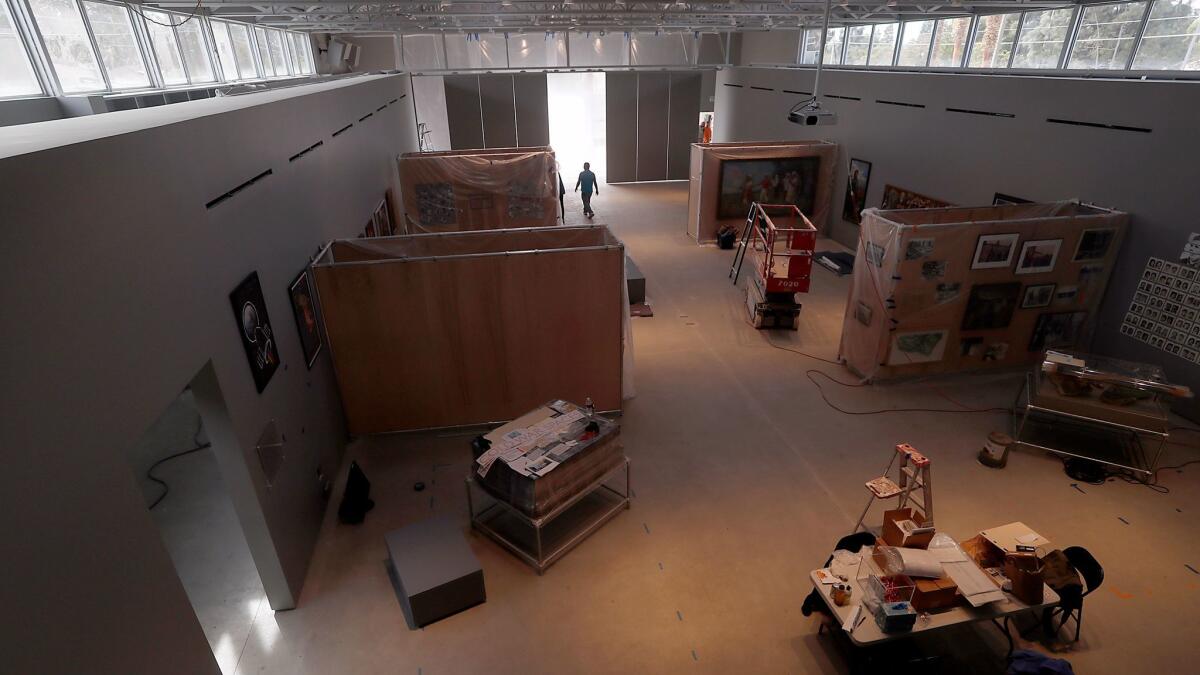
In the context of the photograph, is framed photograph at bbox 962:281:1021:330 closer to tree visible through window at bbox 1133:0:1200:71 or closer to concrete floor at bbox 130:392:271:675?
tree visible through window at bbox 1133:0:1200:71

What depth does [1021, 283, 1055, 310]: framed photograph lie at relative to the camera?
7.74 meters

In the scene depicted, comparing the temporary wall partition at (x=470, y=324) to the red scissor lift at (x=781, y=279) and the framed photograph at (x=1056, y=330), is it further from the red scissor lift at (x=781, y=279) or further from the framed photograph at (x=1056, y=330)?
the framed photograph at (x=1056, y=330)

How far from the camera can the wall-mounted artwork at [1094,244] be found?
24.6 ft

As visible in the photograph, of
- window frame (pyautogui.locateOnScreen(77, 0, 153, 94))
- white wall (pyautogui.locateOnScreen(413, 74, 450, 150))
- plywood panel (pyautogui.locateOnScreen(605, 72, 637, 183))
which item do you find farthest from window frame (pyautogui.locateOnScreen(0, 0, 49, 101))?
plywood panel (pyautogui.locateOnScreen(605, 72, 637, 183))

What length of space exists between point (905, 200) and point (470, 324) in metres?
9.36

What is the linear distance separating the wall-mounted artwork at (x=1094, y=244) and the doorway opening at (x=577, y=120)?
16.6 metres

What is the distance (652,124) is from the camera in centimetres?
2102

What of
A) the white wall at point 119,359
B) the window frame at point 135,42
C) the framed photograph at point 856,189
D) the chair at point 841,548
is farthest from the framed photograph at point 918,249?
the window frame at point 135,42

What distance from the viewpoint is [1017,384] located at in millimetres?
8094

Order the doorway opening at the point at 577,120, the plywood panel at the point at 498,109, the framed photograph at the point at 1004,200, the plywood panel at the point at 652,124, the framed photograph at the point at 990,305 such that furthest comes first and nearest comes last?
the doorway opening at the point at 577,120 < the plywood panel at the point at 652,124 < the plywood panel at the point at 498,109 < the framed photograph at the point at 1004,200 < the framed photograph at the point at 990,305

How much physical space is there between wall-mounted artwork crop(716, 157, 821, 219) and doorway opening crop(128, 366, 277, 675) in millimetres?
11563

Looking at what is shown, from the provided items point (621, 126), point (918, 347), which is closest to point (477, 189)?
point (918, 347)

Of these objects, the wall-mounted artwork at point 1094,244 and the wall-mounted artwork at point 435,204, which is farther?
the wall-mounted artwork at point 435,204

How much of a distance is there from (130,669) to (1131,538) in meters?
7.63
